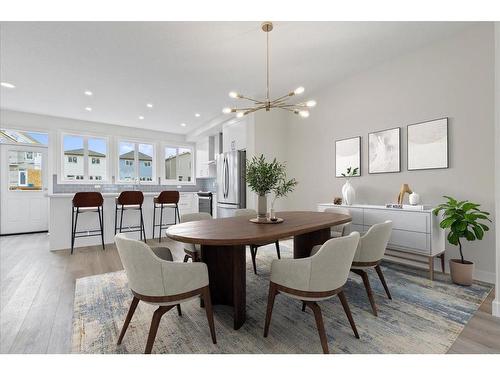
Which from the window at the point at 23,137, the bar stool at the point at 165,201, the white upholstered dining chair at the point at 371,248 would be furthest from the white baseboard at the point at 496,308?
the window at the point at 23,137

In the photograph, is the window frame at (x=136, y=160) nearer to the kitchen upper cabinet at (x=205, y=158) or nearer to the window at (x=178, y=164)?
the window at (x=178, y=164)

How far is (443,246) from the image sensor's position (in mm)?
3012

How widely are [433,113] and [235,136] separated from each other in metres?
3.58

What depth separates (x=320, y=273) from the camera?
61.4 inches

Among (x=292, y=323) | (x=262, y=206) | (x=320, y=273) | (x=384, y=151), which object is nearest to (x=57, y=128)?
(x=262, y=206)

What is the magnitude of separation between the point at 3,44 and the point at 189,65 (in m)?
2.16

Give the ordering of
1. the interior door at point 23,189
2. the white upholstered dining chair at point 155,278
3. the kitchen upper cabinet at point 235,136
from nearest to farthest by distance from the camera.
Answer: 1. the white upholstered dining chair at point 155,278
2. the kitchen upper cabinet at point 235,136
3. the interior door at point 23,189

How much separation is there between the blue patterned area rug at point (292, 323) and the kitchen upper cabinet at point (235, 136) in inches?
128

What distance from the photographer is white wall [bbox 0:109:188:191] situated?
547 cm

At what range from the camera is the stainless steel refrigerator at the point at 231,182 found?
5059mm
